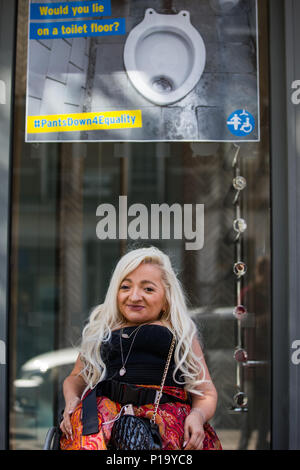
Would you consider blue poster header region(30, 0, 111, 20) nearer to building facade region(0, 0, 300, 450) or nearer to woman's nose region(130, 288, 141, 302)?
building facade region(0, 0, 300, 450)

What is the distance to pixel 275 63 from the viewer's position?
2.34m

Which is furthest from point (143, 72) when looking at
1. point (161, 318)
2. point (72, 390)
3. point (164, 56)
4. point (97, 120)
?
point (72, 390)

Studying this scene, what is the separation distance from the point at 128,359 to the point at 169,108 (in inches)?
45.8

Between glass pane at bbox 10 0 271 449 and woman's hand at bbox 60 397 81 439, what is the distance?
0.14 metres

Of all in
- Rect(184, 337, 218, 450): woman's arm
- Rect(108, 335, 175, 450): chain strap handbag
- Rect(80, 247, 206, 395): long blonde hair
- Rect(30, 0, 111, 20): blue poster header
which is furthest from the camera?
Rect(30, 0, 111, 20): blue poster header

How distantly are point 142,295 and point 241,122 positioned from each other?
92cm

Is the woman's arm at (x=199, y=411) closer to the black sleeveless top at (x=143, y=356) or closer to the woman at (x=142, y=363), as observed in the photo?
the woman at (x=142, y=363)

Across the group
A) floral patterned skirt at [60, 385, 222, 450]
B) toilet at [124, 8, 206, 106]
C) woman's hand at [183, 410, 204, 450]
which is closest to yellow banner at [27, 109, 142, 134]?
toilet at [124, 8, 206, 106]

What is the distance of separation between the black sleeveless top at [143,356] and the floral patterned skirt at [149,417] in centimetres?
6

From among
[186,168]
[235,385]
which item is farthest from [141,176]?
[235,385]

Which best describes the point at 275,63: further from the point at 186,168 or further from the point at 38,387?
the point at 38,387

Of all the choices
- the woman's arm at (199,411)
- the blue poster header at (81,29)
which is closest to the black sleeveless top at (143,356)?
the woman's arm at (199,411)

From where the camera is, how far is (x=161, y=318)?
2297 mm

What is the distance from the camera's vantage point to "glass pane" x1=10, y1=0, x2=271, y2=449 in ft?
7.69
